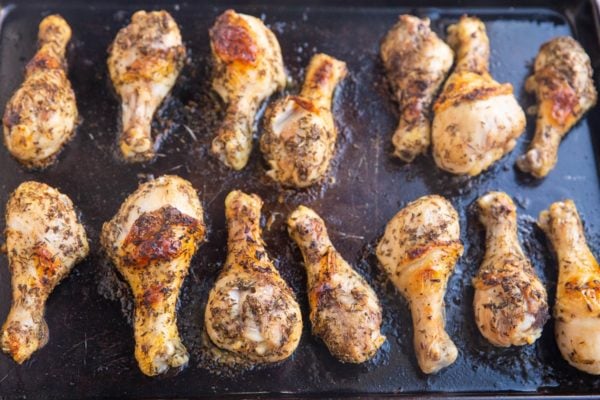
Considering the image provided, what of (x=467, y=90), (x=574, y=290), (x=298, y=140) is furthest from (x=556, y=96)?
(x=298, y=140)

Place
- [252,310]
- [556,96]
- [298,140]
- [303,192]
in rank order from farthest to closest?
[556,96] → [303,192] → [298,140] → [252,310]

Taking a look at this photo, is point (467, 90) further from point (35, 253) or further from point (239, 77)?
point (35, 253)

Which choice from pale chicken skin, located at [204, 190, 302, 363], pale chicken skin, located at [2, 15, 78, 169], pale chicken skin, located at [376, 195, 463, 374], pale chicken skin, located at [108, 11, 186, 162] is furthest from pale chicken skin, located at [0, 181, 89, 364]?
pale chicken skin, located at [376, 195, 463, 374]

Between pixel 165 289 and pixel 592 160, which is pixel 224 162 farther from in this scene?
pixel 592 160

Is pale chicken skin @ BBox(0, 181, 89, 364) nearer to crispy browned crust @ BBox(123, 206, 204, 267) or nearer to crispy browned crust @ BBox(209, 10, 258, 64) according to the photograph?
crispy browned crust @ BBox(123, 206, 204, 267)

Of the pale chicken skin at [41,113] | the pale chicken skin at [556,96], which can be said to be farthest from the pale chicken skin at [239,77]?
the pale chicken skin at [556,96]

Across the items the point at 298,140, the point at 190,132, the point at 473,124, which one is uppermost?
the point at 473,124

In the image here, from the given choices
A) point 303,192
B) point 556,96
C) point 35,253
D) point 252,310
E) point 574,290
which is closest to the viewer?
point 252,310

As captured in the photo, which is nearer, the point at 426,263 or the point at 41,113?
the point at 426,263

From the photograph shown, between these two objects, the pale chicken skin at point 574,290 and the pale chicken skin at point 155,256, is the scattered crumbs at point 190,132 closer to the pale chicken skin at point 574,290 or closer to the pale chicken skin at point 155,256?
the pale chicken skin at point 155,256
